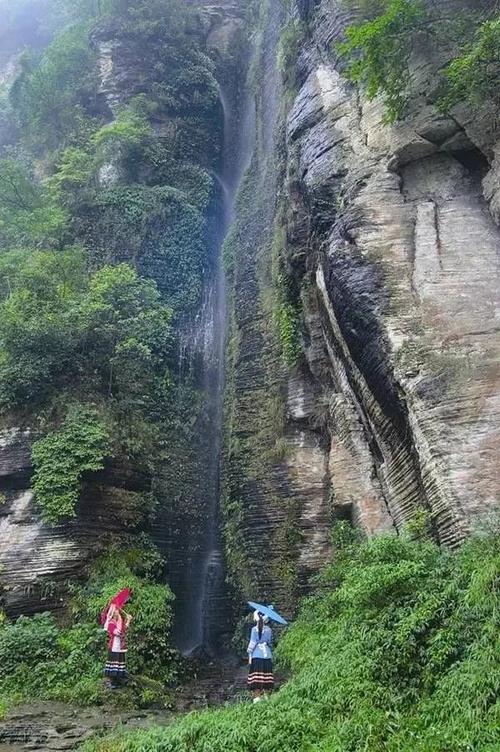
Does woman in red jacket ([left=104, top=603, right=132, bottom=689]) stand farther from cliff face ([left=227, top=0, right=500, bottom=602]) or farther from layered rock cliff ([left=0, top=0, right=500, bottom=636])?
cliff face ([left=227, top=0, right=500, bottom=602])

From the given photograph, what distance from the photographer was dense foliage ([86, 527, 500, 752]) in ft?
17.2

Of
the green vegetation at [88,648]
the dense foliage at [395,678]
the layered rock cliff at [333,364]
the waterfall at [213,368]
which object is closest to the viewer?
the dense foliage at [395,678]

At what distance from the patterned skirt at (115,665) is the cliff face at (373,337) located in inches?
137

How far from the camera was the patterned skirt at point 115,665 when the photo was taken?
9.57 metres

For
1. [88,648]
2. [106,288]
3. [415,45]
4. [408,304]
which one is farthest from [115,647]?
[415,45]

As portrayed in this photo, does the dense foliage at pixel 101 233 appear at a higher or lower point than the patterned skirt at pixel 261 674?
higher

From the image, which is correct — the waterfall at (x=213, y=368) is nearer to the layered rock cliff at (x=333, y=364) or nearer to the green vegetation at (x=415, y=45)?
the layered rock cliff at (x=333, y=364)

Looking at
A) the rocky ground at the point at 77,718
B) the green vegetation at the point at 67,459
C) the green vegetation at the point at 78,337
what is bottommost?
the rocky ground at the point at 77,718

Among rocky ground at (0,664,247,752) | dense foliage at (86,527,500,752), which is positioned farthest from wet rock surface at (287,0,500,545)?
rocky ground at (0,664,247,752)

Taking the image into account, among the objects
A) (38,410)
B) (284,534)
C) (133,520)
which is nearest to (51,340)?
(38,410)

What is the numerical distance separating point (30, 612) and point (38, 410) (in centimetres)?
421

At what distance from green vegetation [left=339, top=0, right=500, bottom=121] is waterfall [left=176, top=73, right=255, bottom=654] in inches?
342

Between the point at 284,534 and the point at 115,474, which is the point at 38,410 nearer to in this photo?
the point at 115,474

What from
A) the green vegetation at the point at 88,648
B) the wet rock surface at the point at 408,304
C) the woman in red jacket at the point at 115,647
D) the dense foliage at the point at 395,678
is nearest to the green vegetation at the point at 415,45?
the wet rock surface at the point at 408,304
